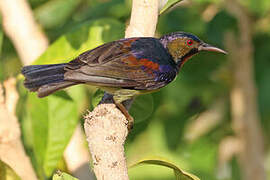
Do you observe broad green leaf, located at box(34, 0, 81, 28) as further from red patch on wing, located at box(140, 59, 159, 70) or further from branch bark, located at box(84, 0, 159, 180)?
branch bark, located at box(84, 0, 159, 180)

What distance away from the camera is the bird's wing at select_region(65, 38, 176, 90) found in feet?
9.64

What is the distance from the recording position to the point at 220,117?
5172 mm

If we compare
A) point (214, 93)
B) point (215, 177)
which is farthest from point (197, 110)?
point (215, 177)

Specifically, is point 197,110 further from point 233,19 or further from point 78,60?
point 78,60

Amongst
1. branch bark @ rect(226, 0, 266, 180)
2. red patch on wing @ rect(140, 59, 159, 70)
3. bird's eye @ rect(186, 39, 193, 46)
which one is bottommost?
branch bark @ rect(226, 0, 266, 180)

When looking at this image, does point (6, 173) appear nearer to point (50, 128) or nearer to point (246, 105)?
point (50, 128)

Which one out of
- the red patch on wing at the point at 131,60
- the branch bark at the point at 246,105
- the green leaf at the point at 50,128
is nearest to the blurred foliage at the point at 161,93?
the green leaf at the point at 50,128

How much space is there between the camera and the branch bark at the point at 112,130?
96.7 inches

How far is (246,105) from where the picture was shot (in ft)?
15.0

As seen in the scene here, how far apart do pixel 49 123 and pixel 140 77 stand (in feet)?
2.27

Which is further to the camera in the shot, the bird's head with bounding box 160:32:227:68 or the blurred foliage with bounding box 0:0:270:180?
the bird's head with bounding box 160:32:227:68

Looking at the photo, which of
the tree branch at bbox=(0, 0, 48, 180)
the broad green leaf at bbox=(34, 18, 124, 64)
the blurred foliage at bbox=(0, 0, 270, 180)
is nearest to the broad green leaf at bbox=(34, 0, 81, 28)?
the blurred foliage at bbox=(0, 0, 270, 180)

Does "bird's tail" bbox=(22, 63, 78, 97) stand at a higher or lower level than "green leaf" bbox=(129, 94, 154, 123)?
higher

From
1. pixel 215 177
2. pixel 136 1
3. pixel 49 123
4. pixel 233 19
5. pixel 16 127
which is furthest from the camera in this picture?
pixel 215 177
